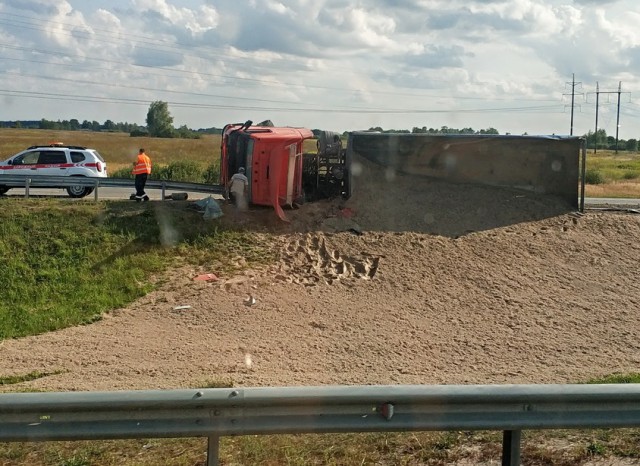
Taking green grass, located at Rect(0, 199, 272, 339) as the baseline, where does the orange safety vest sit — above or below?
above

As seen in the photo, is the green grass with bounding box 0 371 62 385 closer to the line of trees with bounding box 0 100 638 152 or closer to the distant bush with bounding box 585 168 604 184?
the distant bush with bounding box 585 168 604 184

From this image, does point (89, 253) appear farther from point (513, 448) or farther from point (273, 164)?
point (513, 448)

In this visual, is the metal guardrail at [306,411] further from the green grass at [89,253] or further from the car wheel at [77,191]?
the car wheel at [77,191]

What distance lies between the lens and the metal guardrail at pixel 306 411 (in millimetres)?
4133

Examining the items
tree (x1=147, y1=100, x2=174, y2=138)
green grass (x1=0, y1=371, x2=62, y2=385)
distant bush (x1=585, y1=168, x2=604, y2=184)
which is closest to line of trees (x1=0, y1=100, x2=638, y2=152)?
tree (x1=147, y1=100, x2=174, y2=138)

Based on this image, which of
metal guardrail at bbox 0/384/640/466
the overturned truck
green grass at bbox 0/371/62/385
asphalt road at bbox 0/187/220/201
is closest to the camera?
metal guardrail at bbox 0/384/640/466

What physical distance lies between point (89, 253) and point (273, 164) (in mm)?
4617

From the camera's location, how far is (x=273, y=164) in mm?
16734

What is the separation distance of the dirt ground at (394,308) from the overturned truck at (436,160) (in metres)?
0.35

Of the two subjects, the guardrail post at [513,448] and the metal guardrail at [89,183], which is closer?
the guardrail post at [513,448]

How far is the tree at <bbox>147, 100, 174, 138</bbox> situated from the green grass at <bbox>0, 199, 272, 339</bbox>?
77875 mm

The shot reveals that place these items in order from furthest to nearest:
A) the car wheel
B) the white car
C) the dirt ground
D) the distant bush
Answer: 1. the distant bush
2. the white car
3. the car wheel
4. the dirt ground

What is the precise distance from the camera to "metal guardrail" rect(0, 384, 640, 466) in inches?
163

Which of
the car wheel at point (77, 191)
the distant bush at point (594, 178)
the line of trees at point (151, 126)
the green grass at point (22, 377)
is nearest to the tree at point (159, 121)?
the line of trees at point (151, 126)
